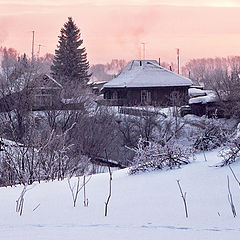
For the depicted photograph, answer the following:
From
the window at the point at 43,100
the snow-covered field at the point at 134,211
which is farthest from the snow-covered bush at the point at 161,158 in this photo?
the window at the point at 43,100

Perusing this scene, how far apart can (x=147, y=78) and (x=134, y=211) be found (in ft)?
138

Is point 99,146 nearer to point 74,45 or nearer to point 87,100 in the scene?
point 87,100

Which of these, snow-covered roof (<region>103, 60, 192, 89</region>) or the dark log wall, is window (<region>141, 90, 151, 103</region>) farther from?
snow-covered roof (<region>103, 60, 192, 89</region>)

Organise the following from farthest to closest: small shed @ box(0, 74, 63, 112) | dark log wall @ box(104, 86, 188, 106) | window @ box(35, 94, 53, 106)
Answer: dark log wall @ box(104, 86, 188, 106)
window @ box(35, 94, 53, 106)
small shed @ box(0, 74, 63, 112)

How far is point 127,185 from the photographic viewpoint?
8078 mm

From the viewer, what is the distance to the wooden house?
1812 inches

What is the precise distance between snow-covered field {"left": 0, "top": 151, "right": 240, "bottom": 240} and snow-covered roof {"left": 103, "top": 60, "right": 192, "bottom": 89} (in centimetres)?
3851

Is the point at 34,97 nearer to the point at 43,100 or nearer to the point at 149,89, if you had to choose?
the point at 43,100

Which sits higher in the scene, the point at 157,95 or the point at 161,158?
the point at 157,95

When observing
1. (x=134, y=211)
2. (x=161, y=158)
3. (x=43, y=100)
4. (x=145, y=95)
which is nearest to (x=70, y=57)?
(x=145, y=95)

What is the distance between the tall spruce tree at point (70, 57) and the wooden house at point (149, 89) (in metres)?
3.62

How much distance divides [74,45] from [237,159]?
44.8 metres

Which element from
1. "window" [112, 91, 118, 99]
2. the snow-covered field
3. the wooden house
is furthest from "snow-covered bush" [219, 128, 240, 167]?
"window" [112, 91, 118, 99]

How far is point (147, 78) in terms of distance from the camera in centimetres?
4766
